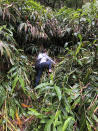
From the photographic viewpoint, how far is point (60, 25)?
328cm

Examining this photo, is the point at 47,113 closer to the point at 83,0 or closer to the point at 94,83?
the point at 94,83

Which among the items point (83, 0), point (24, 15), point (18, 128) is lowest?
point (18, 128)

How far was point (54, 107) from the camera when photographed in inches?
50.0

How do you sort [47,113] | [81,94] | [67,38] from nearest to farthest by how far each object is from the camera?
1. [47,113]
2. [81,94]
3. [67,38]

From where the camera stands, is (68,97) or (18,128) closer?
(68,97)

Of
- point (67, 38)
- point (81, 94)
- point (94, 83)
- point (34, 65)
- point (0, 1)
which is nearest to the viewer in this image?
point (81, 94)

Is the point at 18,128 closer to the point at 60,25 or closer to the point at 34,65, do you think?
the point at 34,65

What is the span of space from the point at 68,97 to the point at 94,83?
426 mm

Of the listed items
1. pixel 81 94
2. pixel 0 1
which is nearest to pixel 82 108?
pixel 81 94

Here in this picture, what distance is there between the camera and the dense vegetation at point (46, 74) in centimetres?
123

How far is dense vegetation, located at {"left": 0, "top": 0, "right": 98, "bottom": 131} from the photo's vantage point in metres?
1.23

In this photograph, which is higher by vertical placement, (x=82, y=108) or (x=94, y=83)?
(x=94, y=83)

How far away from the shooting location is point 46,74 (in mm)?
2428

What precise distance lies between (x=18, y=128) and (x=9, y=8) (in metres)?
2.34
